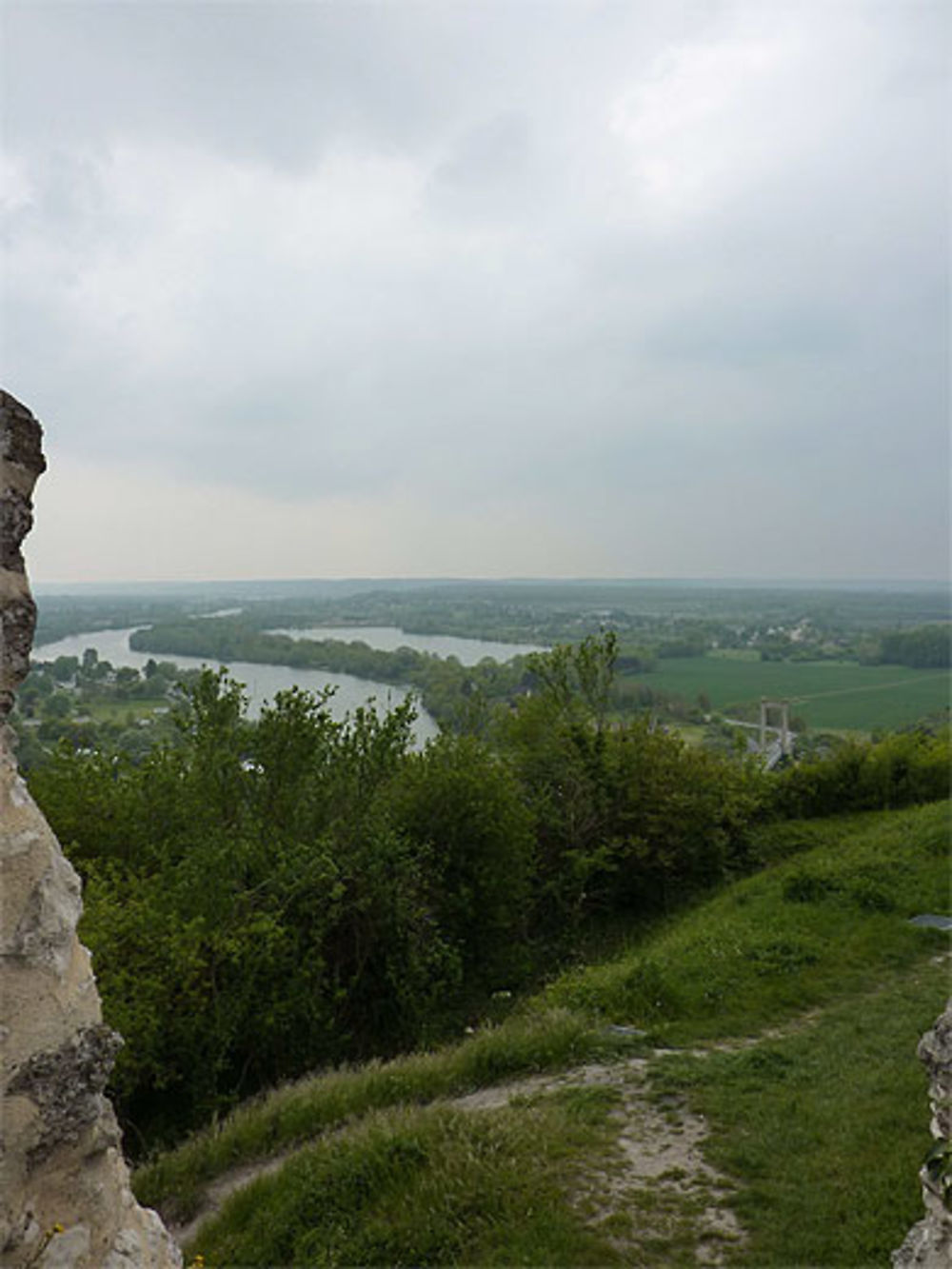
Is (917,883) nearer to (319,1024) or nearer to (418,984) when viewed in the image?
(418,984)

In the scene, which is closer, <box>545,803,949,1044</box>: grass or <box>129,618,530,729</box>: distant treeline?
<box>545,803,949,1044</box>: grass

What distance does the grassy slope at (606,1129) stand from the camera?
6.45m

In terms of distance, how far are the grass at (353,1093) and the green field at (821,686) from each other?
30.7m

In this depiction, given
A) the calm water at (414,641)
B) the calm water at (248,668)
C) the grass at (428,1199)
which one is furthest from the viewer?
the calm water at (414,641)

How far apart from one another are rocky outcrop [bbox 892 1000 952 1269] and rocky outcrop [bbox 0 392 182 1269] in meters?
3.52

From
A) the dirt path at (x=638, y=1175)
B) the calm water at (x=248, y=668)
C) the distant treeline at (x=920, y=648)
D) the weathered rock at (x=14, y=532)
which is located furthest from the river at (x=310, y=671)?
the distant treeline at (x=920, y=648)

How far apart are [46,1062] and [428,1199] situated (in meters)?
4.71

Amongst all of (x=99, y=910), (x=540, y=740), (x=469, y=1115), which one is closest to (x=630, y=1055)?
(x=469, y=1115)

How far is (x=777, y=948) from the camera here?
12.7 meters

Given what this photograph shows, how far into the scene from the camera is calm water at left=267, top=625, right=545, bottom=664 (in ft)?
187

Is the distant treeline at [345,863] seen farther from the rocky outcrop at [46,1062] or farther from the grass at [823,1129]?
the rocky outcrop at [46,1062]

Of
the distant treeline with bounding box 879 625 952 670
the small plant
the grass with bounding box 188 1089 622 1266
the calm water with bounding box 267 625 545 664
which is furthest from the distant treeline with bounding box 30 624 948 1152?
the distant treeline with bounding box 879 625 952 670

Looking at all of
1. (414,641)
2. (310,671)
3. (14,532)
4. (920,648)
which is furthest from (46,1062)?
(920,648)

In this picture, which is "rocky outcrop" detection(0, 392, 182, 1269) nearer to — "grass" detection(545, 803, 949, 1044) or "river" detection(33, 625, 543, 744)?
"grass" detection(545, 803, 949, 1044)
